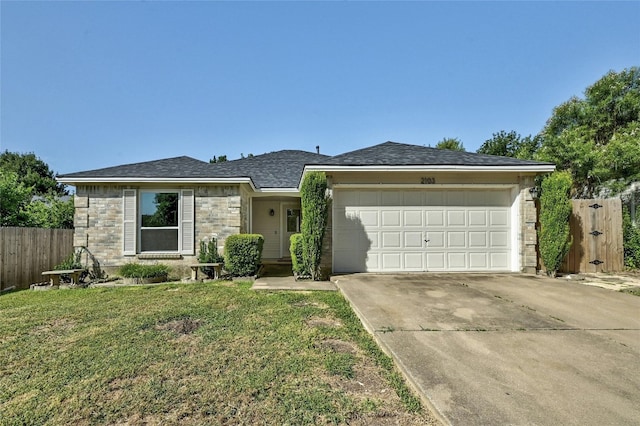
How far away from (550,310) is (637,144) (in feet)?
45.3

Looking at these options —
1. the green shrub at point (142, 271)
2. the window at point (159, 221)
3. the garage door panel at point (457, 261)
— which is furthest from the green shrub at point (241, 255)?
the garage door panel at point (457, 261)

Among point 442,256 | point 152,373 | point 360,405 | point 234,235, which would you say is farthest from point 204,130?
point 360,405

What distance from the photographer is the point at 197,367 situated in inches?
118

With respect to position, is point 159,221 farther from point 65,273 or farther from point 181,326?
point 181,326

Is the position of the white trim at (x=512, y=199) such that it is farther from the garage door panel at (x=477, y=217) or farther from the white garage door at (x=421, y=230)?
the garage door panel at (x=477, y=217)

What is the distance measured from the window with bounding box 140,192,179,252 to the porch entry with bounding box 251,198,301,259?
4.20 m

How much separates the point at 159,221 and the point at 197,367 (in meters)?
7.06

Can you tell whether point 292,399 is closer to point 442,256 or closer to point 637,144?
point 442,256

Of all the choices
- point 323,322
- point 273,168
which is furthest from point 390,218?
point 273,168

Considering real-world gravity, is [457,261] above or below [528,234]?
below

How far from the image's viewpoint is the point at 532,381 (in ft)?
8.24

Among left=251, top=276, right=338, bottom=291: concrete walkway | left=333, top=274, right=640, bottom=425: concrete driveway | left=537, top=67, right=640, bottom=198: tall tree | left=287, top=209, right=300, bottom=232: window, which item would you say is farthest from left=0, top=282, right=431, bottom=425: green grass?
left=537, top=67, right=640, bottom=198: tall tree

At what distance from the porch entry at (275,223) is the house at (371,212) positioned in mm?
3855

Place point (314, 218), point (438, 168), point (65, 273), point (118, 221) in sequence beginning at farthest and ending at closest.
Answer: point (118, 221)
point (438, 168)
point (65, 273)
point (314, 218)
